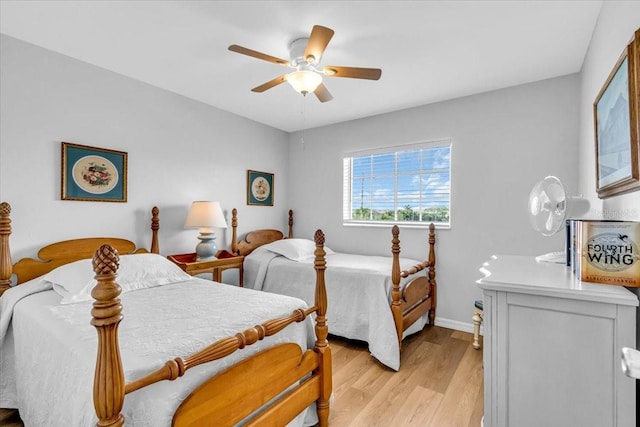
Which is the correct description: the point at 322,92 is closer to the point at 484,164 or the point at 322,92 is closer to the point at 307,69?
the point at 307,69

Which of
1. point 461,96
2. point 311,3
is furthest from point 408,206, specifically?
point 311,3

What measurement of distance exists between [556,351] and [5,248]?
10.4ft

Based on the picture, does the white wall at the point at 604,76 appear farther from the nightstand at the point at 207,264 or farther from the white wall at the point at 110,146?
the white wall at the point at 110,146

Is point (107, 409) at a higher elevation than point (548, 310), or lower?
lower

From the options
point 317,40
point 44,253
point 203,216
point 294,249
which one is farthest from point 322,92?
point 44,253

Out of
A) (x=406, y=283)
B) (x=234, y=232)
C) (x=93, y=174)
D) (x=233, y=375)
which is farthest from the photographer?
(x=234, y=232)

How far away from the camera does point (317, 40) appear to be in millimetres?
1768

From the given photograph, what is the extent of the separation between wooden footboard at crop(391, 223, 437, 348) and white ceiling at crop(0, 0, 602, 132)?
143cm

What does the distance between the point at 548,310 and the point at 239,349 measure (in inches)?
50.0

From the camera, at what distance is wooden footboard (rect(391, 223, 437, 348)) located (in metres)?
2.61

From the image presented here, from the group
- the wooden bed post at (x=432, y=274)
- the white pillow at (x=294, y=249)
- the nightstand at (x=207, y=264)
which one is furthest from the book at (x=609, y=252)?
the nightstand at (x=207, y=264)

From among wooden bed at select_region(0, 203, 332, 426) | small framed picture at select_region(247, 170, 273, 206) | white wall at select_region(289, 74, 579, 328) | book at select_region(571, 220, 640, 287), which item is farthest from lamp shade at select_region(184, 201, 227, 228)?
book at select_region(571, 220, 640, 287)

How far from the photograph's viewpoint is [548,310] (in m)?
1.19

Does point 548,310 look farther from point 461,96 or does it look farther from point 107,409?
point 461,96
